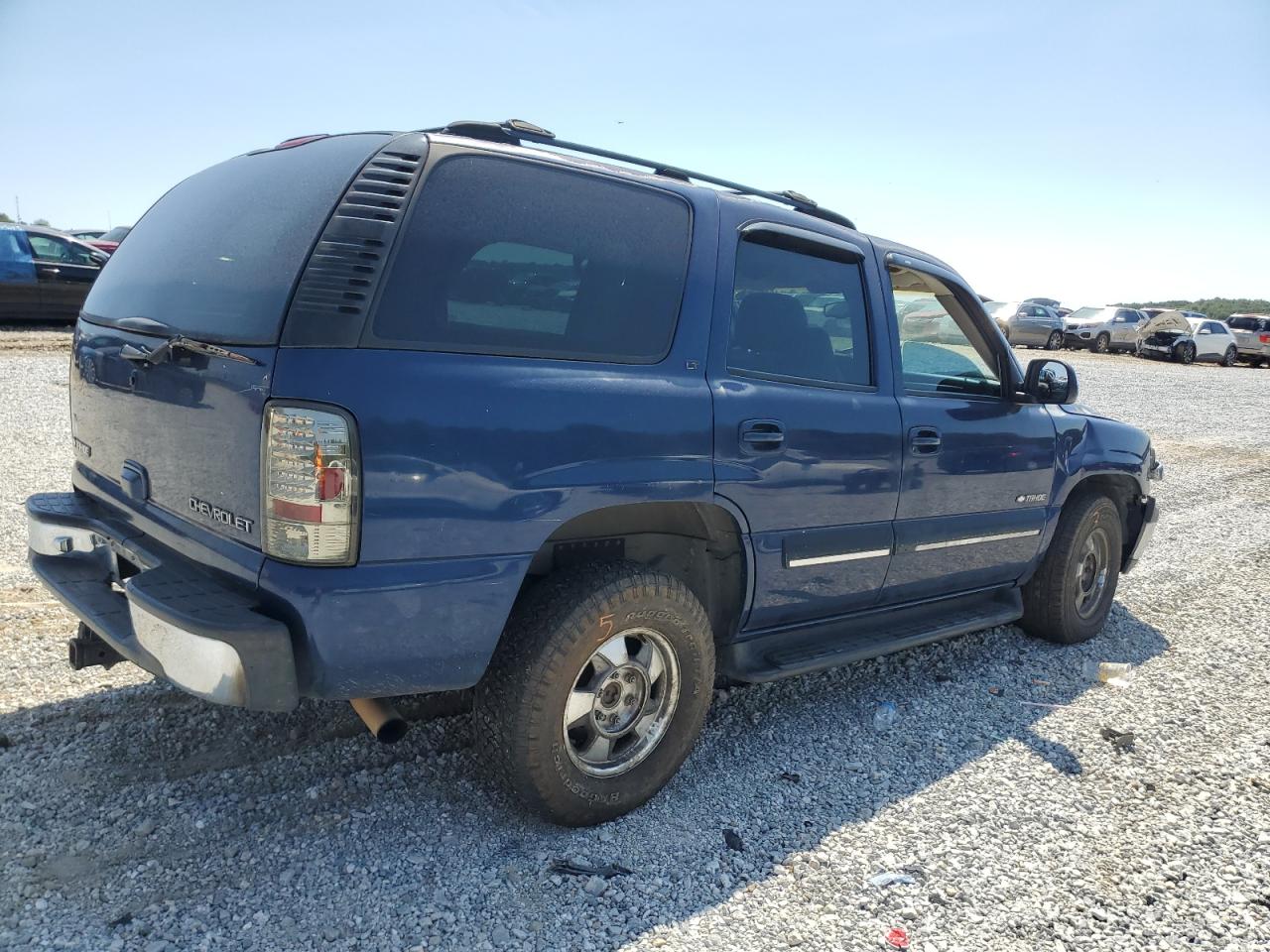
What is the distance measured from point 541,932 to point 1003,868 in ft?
4.80

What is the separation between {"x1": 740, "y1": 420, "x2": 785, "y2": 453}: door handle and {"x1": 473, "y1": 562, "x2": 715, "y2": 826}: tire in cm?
52

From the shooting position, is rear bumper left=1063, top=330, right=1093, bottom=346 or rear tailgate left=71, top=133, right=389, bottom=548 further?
rear bumper left=1063, top=330, right=1093, bottom=346

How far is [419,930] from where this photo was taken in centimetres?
242

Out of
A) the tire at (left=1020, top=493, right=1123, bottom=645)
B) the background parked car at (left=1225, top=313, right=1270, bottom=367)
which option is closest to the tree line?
the background parked car at (left=1225, top=313, right=1270, bottom=367)

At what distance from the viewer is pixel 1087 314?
32250mm

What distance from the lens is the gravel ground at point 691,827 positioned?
2.49 meters

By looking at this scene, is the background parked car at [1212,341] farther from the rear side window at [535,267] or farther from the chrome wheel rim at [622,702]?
the chrome wheel rim at [622,702]

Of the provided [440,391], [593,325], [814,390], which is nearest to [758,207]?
[814,390]

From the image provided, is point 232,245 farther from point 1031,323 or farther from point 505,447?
point 1031,323

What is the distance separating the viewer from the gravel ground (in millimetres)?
2490

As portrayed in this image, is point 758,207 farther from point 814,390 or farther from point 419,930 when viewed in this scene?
point 419,930

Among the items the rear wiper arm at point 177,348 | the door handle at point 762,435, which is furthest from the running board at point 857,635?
the rear wiper arm at point 177,348

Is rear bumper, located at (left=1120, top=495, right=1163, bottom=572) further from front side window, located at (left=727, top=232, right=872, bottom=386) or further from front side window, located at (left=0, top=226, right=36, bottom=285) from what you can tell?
front side window, located at (left=0, top=226, right=36, bottom=285)

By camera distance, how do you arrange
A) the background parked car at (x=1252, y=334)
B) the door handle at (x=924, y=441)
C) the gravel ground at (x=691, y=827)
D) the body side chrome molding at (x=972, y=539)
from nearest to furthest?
the gravel ground at (x=691, y=827)
the door handle at (x=924, y=441)
the body side chrome molding at (x=972, y=539)
the background parked car at (x=1252, y=334)
